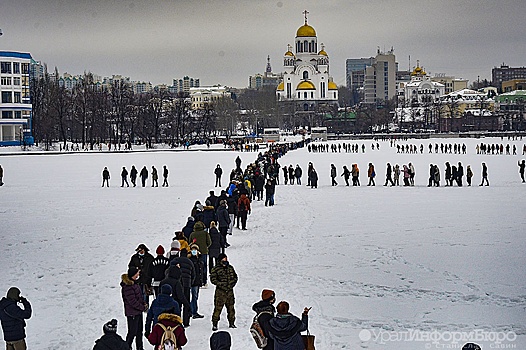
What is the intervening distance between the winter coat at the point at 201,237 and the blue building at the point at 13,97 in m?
69.0

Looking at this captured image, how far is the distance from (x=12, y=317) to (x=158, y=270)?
230 centimetres

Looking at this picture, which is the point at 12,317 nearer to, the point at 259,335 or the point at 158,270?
the point at 158,270

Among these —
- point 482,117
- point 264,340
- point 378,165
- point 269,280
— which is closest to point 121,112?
point 378,165

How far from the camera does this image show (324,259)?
14.1 metres

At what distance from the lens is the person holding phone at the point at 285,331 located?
6.57 m

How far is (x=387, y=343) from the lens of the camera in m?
8.80

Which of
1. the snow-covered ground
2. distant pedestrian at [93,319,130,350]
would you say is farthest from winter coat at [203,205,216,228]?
distant pedestrian at [93,319,130,350]

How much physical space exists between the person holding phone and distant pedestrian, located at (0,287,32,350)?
294 cm

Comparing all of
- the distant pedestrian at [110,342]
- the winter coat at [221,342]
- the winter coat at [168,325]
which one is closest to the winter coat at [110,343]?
the distant pedestrian at [110,342]

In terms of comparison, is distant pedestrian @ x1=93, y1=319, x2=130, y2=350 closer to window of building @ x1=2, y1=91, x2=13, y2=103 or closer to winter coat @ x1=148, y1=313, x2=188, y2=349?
winter coat @ x1=148, y1=313, x2=188, y2=349

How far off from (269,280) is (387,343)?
3.70 m

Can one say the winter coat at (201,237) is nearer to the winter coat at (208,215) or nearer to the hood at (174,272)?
the winter coat at (208,215)

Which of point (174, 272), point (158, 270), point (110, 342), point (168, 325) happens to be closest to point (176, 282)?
point (174, 272)

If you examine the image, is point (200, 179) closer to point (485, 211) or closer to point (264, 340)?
point (485, 211)
